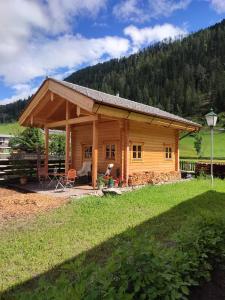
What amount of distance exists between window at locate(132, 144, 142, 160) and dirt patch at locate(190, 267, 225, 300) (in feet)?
38.5

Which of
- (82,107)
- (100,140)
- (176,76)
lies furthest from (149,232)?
(176,76)

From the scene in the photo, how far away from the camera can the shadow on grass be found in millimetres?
3884

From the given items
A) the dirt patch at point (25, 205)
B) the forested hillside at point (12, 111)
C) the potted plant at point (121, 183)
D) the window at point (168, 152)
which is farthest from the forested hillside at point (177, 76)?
the dirt patch at point (25, 205)

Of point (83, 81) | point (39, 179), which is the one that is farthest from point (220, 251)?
point (83, 81)

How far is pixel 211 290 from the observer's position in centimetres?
341

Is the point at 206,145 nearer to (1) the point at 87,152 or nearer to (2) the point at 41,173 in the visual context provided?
(1) the point at 87,152

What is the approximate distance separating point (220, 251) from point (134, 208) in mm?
5615

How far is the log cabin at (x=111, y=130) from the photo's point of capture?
1266 centimetres

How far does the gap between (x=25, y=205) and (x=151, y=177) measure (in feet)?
24.7

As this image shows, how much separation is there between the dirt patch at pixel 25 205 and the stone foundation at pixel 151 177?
4695mm

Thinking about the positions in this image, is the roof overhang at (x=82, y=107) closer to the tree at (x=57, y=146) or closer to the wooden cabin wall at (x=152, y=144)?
the wooden cabin wall at (x=152, y=144)

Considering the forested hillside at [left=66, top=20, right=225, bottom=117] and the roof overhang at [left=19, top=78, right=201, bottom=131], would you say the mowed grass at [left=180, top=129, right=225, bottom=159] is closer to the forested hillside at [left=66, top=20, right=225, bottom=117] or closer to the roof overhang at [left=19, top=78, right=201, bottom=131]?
the forested hillside at [left=66, top=20, right=225, bottom=117]

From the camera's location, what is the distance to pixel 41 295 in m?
2.37

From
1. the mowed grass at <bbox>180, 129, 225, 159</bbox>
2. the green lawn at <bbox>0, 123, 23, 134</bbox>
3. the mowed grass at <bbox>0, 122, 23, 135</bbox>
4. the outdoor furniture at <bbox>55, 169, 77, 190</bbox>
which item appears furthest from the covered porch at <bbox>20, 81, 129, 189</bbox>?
the mowed grass at <bbox>180, 129, 225, 159</bbox>
